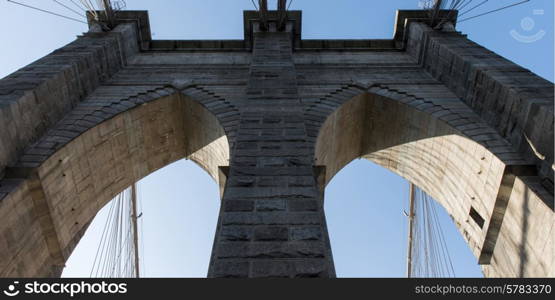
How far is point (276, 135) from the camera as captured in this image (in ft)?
23.1

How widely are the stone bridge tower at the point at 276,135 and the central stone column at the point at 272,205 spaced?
0.07ft

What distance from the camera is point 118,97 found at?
10.4 metres

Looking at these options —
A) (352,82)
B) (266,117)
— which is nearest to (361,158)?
(352,82)

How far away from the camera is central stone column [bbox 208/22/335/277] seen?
423cm

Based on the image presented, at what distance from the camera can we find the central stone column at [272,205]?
423 centimetres

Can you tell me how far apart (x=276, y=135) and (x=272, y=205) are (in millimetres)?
2064

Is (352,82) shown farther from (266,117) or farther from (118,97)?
(118,97)

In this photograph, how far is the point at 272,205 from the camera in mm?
5180

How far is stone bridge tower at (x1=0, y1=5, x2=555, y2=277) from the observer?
568 centimetres

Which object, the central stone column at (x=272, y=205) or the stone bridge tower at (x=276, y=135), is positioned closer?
the central stone column at (x=272, y=205)

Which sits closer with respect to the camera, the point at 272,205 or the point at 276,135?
the point at 272,205

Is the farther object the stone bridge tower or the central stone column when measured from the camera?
the stone bridge tower

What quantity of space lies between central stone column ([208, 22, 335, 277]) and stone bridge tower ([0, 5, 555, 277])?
0.02 metres

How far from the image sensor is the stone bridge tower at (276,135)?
5.68 meters
